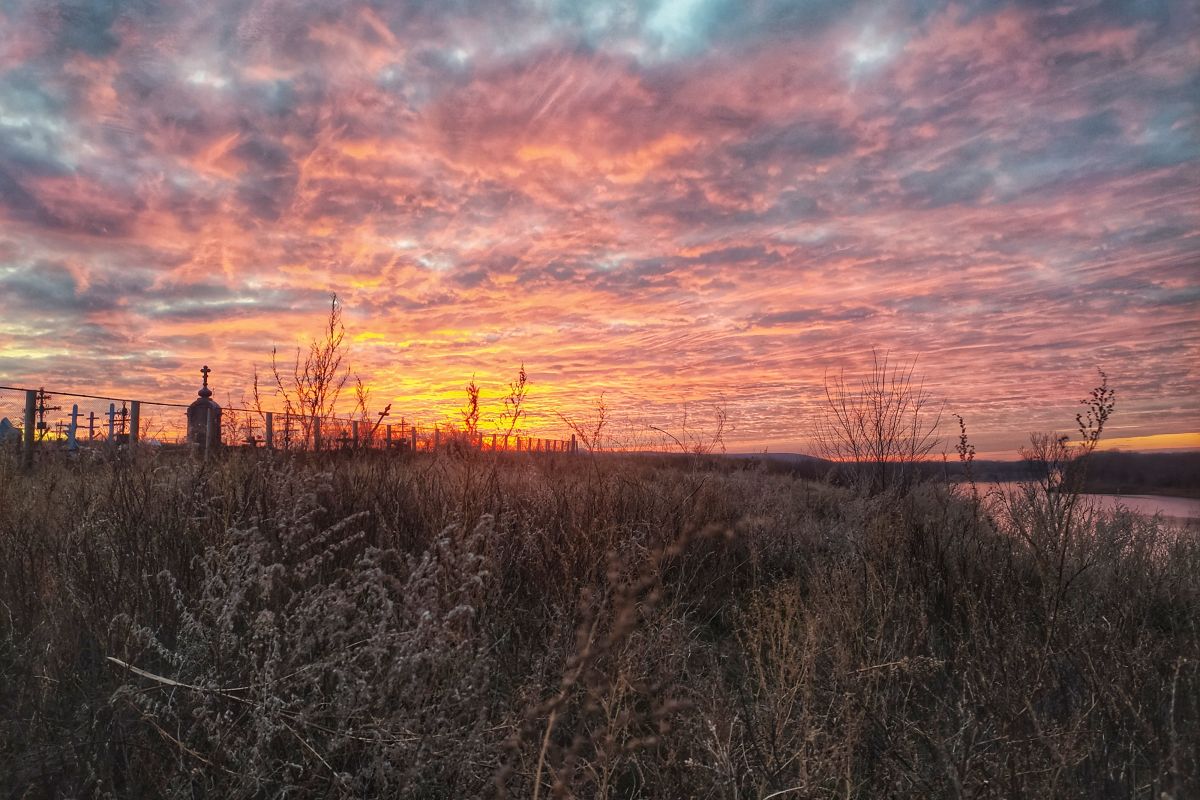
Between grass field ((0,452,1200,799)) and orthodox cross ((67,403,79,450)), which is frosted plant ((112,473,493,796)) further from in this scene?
orthodox cross ((67,403,79,450))

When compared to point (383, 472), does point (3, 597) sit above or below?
below

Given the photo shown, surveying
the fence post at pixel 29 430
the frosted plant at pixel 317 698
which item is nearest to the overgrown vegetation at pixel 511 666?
the frosted plant at pixel 317 698

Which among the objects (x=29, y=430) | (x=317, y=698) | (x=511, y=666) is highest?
(x=29, y=430)

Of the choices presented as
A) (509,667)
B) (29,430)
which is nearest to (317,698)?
(509,667)

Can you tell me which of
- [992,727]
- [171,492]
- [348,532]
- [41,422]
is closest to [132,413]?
[41,422]

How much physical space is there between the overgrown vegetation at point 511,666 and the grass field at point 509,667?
2 cm

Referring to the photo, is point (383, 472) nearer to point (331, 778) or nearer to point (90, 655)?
point (90, 655)

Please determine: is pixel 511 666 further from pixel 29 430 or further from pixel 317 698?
pixel 29 430

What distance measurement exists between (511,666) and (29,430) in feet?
43.7

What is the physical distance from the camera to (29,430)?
1252 cm

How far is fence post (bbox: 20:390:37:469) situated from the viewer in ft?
38.4

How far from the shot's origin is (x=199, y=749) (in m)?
2.73

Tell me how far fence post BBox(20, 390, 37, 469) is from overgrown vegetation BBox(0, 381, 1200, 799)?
6.91m

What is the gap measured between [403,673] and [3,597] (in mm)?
3217
